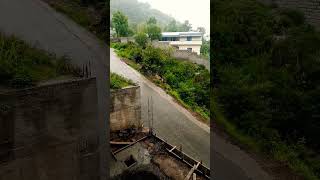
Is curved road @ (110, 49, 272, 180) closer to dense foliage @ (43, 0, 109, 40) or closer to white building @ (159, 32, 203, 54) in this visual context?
dense foliage @ (43, 0, 109, 40)

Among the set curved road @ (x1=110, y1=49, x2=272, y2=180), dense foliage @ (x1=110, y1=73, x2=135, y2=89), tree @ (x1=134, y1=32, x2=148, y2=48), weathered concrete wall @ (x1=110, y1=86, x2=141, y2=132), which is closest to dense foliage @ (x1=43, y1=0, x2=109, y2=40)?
dense foliage @ (x1=110, y1=73, x2=135, y2=89)

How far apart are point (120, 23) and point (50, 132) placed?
26580mm

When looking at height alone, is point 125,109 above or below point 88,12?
below

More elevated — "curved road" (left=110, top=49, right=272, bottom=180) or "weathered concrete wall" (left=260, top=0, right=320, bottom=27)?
"weathered concrete wall" (left=260, top=0, right=320, bottom=27)

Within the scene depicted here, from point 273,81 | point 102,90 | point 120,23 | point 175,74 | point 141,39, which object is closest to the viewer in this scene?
point 273,81

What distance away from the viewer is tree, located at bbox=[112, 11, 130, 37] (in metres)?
31.0

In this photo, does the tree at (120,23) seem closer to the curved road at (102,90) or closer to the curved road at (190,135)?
the curved road at (190,135)

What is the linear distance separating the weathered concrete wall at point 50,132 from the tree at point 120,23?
24.7 meters

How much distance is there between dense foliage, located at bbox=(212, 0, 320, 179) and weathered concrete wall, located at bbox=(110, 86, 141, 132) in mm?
4525

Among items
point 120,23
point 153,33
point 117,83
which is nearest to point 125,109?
point 117,83

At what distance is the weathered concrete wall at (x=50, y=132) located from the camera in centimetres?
601

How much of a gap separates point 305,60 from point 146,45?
1900 cm

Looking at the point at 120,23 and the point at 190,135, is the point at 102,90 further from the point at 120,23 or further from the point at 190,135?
the point at 120,23

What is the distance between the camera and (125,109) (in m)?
13.9
